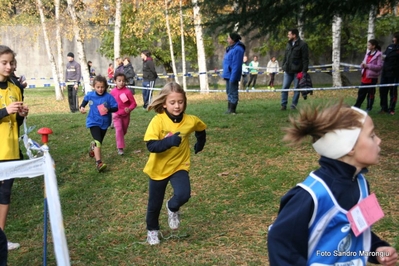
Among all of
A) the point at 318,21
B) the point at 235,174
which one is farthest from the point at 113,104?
the point at 318,21

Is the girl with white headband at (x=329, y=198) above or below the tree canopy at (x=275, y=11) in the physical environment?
below

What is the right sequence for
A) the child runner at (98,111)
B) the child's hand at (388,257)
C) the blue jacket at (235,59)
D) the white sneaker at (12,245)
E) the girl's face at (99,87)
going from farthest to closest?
the blue jacket at (235,59) → the girl's face at (99,87) → the child runner at (98,111) → the white sneaker at (12,245) → the child's hand at (388,257)

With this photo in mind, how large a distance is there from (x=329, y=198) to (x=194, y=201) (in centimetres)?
434

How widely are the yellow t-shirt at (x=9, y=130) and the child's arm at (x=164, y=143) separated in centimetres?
137

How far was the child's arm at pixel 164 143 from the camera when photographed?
4.58m

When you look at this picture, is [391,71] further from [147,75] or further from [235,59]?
[147,75]

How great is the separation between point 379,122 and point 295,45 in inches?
124

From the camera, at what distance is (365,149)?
7.79 ft

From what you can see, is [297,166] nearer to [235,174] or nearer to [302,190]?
[235,174]

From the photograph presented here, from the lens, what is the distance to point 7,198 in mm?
4930

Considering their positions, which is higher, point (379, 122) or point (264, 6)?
point (264, 6)

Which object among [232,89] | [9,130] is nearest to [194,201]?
[9,130]

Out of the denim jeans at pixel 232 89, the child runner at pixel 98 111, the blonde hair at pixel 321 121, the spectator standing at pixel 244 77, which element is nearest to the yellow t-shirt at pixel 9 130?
the child runner at pixel 98 111

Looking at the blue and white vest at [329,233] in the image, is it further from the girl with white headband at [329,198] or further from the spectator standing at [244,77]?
the spectator standing at [244,77]
